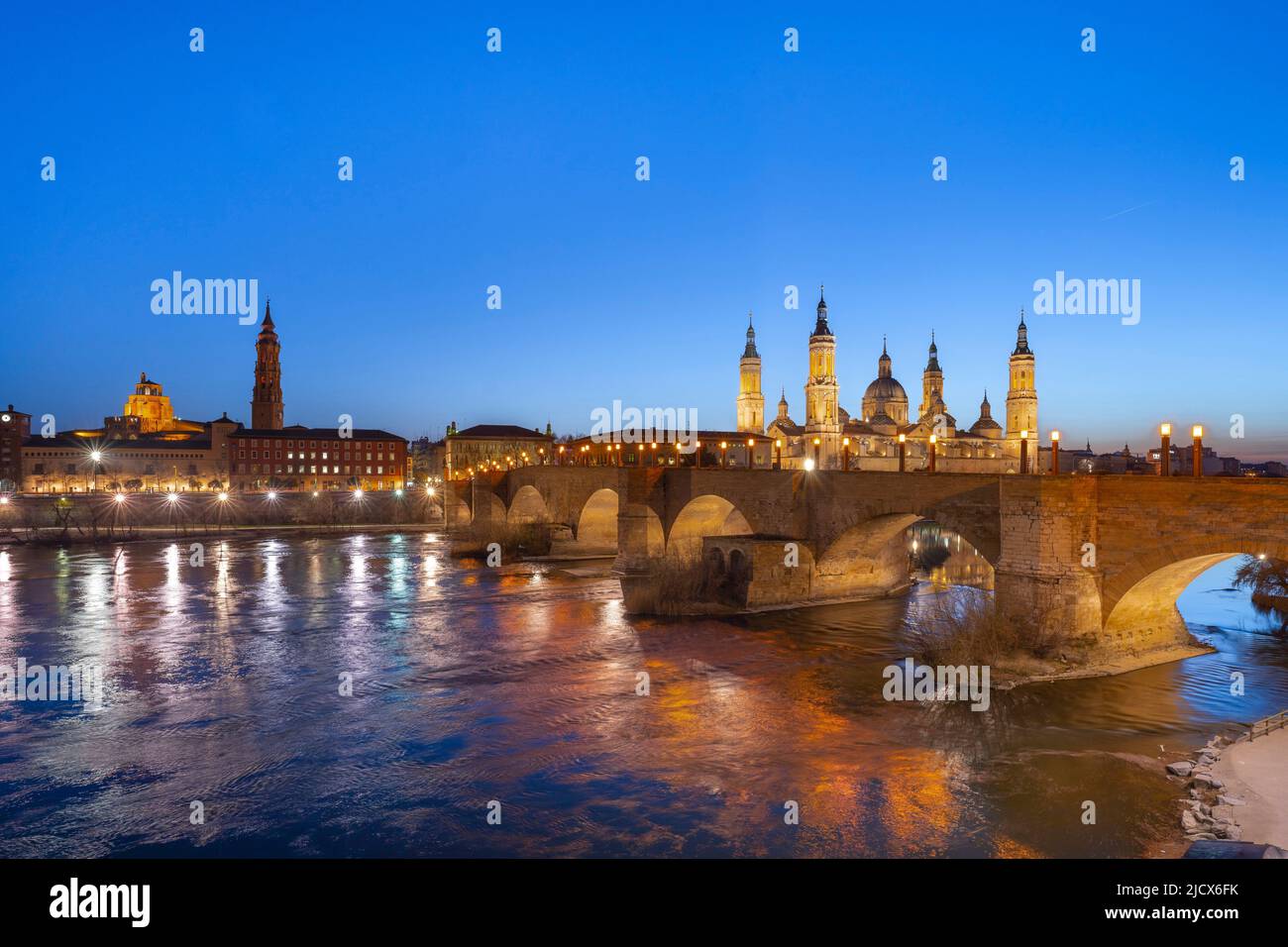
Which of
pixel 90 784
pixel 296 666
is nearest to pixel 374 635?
pixel 296 666

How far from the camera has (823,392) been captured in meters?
97.7

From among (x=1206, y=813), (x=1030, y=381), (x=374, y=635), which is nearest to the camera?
(x=1206, y=813)

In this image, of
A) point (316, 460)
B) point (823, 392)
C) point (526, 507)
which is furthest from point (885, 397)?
point (316, 460)

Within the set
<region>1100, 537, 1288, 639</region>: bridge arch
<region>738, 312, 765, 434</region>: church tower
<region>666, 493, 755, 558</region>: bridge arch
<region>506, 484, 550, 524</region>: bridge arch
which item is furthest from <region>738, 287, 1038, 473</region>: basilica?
<region>1100, 537, 1288, 639</region>: bridge arch

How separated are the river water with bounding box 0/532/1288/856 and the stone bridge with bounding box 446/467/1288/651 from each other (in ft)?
6.19

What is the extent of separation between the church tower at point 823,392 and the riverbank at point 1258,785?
82.4 meters

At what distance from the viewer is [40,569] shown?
44250 mm

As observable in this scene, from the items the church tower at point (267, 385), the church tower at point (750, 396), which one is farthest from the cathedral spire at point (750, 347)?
the church tower at point (267, 385)

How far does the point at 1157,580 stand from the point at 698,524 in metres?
22.8

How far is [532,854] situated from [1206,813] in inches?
397

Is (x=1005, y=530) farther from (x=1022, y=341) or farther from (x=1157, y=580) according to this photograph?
(x=1022, y=341)
